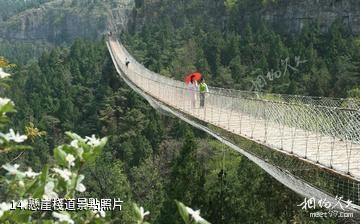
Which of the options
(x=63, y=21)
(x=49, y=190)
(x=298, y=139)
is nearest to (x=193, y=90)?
(x=298, y=139)

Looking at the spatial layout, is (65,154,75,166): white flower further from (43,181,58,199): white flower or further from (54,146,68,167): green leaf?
(43,181,58,199): white flower

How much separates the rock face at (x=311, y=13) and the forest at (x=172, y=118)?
0.93 m

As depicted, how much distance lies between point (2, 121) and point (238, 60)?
37.8 meters

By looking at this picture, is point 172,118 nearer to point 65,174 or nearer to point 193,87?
point 193,87

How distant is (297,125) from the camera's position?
26.3 ft

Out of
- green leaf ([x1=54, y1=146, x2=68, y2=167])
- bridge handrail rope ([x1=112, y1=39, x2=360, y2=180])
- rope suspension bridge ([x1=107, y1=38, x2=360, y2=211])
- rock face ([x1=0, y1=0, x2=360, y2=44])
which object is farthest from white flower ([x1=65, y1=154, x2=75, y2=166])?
rock face ([x1=0, y1=0, x2=360, y2=44])

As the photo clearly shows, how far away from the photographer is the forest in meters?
16.9

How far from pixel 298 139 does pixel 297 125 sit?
0.87 ft

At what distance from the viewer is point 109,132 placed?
36.6 meters

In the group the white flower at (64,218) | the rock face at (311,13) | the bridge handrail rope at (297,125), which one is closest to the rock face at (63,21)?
the rock face at (311,13)

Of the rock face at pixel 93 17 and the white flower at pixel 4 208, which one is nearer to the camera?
the white flower at pixel 4 208

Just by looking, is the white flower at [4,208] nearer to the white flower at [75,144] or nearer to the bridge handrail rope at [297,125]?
the white flower at [75,144]

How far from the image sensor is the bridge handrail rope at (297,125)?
21.0 ft

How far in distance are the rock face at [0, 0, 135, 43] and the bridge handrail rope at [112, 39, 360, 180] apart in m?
96.7
